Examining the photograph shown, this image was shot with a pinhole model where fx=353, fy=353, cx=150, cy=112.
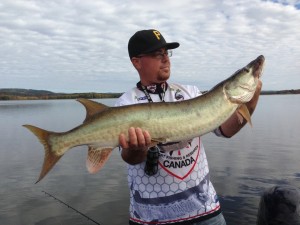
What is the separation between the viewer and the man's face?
4465 mm

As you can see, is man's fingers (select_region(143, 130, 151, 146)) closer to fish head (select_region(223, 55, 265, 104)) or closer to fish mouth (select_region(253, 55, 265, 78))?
fish head (select_region(223, 55, 265, 104))

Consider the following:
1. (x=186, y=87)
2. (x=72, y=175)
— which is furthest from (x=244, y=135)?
(x=186, y=87)

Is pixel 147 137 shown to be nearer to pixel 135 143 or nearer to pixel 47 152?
pixel 135 143

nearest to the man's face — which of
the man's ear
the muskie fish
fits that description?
the man's ear

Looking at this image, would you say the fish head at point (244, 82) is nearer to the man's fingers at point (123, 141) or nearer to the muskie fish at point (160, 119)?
the muskie fish at point (160, 119)

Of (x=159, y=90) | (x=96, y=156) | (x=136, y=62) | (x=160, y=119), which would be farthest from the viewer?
(x=136, y=62)

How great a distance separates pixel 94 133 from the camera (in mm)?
4055

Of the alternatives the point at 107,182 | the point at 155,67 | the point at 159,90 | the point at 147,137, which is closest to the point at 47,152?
the point at 147,137

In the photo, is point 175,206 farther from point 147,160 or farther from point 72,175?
point 72,175

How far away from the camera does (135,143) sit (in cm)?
388

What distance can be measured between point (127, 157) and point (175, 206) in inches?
31.2

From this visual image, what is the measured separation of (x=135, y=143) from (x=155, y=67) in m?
1.11

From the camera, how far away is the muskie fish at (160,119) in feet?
13.1

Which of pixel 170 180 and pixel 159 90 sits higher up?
pixel 159 90
